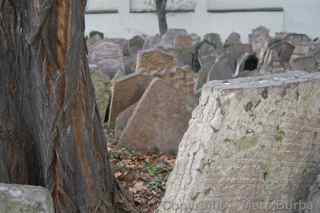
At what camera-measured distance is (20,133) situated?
2.88m

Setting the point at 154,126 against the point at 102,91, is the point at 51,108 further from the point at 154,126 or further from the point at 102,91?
the point at 102,91

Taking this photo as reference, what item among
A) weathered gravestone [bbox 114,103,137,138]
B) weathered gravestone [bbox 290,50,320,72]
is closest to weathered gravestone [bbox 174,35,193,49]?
weathered gravestone [bbox 290,50,320,72]

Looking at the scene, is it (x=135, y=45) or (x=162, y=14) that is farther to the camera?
(x=162, y=14)

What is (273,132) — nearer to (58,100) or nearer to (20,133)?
(58,100)

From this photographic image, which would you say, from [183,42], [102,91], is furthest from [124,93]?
[183,42]

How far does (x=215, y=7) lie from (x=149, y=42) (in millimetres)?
12008

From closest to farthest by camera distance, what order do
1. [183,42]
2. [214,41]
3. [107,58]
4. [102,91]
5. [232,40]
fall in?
[102,91]
[107,58]
[183,42]
[214,41]
[232,40]

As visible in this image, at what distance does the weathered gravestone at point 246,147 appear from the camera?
8.46ft

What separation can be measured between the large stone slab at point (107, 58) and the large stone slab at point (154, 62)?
112cm

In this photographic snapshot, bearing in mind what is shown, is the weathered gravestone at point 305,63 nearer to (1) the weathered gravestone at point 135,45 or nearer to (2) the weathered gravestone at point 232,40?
(2) the weathered gravestone at point 232,40

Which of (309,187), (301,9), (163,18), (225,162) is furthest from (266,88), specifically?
(301,9)

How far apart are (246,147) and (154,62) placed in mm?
4464

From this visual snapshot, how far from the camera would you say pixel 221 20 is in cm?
2467

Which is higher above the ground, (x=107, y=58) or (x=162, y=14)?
(x=107, y=58)
